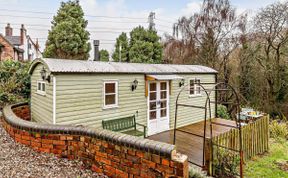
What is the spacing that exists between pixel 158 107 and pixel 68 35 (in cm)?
1299

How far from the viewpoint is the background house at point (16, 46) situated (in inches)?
887

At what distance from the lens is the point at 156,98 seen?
920cm

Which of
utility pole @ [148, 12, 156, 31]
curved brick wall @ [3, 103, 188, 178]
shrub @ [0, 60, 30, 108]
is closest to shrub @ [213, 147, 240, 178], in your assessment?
curved brick wall @ [3, 103, 188, 178]

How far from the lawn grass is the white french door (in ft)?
13.0

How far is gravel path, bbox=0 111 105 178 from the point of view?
384 centimetres

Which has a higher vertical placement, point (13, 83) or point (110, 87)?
point (13, 83)

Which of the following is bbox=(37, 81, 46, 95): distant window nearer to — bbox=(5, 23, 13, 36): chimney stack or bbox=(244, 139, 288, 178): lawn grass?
bbox=(244, 139, 288, 178): lawn grass

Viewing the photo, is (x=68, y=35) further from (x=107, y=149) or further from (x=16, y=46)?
(x=107, y=149)

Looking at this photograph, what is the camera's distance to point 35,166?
4.12 metres

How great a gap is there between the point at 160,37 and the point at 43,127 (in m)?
20.3

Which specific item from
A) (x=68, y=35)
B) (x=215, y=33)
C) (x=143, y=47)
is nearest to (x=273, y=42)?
(x=215, y=33)

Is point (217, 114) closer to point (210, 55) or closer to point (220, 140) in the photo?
point (210, 55)

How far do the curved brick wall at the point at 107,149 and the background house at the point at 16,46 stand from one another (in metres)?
21.3

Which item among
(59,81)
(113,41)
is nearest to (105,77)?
(59,81)
